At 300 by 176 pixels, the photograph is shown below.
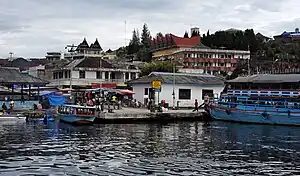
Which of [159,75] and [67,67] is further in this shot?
[67,67]

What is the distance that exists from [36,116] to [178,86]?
20.2 metres

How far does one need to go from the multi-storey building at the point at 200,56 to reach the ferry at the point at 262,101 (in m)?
45.2

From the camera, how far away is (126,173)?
64.3ft

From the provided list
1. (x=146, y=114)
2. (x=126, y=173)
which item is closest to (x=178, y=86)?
(x=146, y=114)

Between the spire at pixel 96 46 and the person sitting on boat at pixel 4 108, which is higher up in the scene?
the spire at pixel 96 46

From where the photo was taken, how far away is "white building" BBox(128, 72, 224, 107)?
57.8 meters

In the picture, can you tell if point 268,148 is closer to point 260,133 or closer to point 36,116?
point 260,133

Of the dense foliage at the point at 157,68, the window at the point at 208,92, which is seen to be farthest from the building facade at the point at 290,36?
the window at the point at 208,92

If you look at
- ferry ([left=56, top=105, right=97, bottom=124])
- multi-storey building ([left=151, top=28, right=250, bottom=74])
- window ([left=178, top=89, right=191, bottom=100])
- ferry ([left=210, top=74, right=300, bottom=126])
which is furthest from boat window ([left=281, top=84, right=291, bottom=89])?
multi-storey building ([left=151, top=28, right=250, bottom=74])

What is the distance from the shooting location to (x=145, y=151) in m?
25.8

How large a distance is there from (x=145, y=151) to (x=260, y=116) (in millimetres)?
23266

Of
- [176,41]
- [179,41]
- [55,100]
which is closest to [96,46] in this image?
[176,41]

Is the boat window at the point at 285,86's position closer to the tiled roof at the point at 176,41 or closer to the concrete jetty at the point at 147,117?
the concrete jetty at the point at 147,117

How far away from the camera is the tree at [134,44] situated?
144163 millimetres
